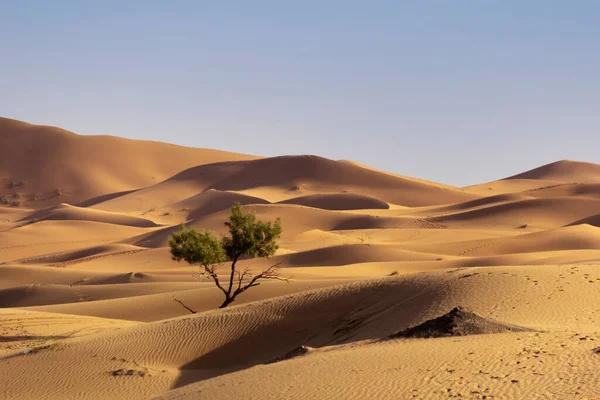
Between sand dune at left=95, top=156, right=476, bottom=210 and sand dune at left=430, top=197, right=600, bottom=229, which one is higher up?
sand dune at left=95, top=156, right=476, bottom=210

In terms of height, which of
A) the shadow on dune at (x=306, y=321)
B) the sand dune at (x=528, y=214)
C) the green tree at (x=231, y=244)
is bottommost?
the shadow on dune at (x=306, y=321)

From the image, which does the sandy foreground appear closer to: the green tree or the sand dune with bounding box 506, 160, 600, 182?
the green tree

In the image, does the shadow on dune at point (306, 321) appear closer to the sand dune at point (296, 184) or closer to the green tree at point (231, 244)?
the green tree at point (231, 244)

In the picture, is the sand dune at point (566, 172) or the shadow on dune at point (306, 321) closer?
the shadow on dune at point (306, 321)

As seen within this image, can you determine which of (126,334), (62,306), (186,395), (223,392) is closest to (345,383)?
(223,392)

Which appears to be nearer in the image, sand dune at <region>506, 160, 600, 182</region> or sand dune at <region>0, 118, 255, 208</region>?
sand dune at <region>0, 118, 255, 208</region>

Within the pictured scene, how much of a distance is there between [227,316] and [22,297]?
1877cm

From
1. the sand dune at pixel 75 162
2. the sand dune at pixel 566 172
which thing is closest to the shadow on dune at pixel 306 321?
the sand dune at pixel 75 162

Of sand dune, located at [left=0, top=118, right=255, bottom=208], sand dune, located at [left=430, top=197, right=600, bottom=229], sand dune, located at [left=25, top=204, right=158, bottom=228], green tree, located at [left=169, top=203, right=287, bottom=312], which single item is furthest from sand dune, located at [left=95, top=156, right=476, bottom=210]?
green tree, located at [left=169, top=203, right=287, bottom=312]

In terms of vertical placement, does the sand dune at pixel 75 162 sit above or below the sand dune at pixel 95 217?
above

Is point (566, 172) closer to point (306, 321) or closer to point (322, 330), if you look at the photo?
point (306, 321)

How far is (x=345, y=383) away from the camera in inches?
440

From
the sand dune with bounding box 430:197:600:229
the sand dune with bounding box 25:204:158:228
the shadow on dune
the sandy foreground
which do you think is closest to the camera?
the sandy foreground

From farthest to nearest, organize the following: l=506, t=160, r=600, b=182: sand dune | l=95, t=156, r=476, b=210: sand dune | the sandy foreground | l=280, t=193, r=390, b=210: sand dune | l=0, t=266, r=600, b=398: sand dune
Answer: l=506, t=160, r=600, b=182: sand dune, l=95, t=156, r=476, b=210: sand dune, l=280, t=193, r=390, b=210: sand dune, l=0, t=266, r=600, b=398: sand dune, the sandy foreground
